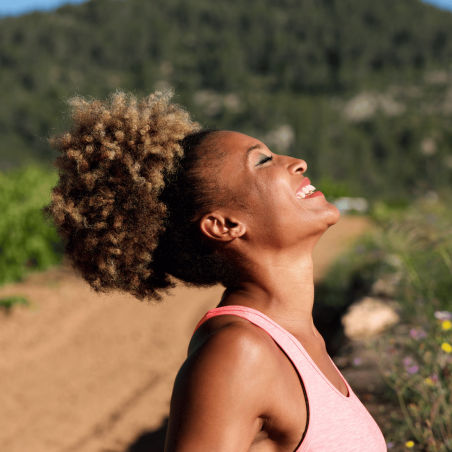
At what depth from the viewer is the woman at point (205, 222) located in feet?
4.63

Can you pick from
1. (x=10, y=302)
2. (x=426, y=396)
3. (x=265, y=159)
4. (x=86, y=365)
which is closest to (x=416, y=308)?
(x=426, y=396)

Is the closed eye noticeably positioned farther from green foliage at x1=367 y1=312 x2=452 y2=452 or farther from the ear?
green foliage at x1=367 y1=312 x2=452 y2=452

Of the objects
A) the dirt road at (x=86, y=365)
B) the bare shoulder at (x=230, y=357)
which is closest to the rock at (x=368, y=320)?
the dirt road at (x=86, y=365)

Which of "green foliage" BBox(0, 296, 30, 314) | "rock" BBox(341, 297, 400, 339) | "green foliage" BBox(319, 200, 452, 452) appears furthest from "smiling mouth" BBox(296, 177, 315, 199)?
"green foliage" BBox(0, 296, 30, 314)

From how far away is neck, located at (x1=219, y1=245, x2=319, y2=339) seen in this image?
150cm

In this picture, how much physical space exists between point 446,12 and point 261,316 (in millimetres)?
85283

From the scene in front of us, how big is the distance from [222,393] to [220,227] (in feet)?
1.81

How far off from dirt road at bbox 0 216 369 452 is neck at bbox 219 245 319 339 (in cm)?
190

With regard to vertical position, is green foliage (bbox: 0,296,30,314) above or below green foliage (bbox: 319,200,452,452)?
below

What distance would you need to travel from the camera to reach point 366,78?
63.4m

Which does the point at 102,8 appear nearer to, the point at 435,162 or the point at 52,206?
the point at 435,162

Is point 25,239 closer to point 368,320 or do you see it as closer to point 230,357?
point 368,320

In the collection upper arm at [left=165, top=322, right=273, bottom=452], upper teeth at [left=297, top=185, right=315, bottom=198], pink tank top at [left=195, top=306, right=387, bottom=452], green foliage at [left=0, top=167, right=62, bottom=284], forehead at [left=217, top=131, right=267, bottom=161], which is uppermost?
forehead at [left=217, top=131, right=267, bottom=161]

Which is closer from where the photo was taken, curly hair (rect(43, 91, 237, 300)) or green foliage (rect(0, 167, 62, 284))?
curly hair (rect(43, 91, 237, 300))
